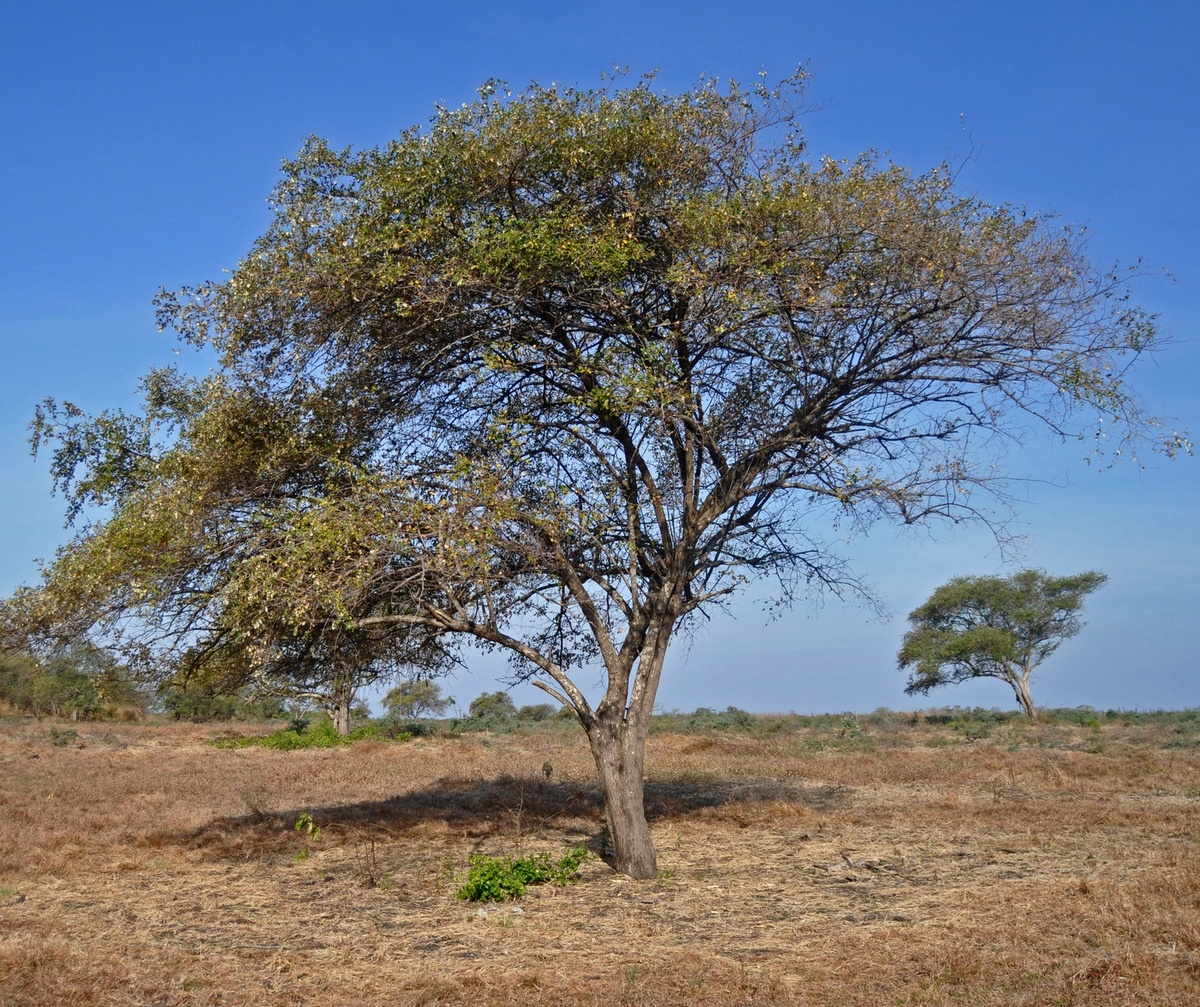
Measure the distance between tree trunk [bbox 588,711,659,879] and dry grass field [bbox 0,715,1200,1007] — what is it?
33cm

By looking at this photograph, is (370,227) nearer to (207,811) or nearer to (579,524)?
(579,524)

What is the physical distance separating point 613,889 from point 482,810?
6166mm

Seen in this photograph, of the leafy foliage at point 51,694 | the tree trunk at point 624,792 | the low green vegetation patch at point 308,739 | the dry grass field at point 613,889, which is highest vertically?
the leafy foliage at point 51,694

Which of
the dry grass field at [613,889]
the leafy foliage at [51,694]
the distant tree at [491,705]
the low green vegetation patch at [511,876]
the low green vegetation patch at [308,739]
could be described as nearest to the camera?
the dry grass field at [613,889]

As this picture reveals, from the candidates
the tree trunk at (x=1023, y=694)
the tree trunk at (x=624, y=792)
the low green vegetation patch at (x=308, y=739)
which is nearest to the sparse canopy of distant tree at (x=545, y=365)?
the tree trunk at (x=624, y=792)

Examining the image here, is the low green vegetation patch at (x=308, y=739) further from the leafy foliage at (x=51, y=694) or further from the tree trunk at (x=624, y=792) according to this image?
the tree trunk at (x=624, y=792)

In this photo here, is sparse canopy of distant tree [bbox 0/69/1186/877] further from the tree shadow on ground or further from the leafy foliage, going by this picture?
the leafy foliage

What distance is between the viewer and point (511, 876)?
35.5 ft

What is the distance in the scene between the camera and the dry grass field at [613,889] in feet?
24.3

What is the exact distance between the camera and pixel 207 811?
16.6 metres

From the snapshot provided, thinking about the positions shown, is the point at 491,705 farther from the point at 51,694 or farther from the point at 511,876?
the point at 511,876

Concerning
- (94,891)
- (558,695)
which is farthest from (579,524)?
(94,891)

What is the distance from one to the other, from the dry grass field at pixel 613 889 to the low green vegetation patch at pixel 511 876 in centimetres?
24

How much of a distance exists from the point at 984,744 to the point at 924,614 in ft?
75.7
